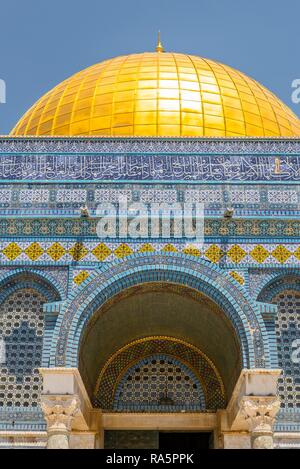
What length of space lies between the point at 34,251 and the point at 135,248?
1.30 metres

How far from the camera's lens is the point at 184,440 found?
13289 mm

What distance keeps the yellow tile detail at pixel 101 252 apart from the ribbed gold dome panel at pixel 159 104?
3517mm

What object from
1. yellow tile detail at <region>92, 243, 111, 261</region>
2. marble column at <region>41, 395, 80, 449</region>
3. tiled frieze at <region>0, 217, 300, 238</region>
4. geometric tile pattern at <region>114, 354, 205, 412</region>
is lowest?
marble column at <region>41, 395, 80, 449</region>

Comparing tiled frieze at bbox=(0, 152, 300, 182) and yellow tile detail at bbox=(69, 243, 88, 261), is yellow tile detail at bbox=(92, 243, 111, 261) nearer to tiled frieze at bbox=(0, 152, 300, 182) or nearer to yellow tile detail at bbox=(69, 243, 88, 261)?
yellow tile detail at bbox=(69, 243, 88, 261)

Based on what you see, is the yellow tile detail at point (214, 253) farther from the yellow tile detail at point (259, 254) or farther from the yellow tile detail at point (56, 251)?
the yellow tile detail at point (56, 251)

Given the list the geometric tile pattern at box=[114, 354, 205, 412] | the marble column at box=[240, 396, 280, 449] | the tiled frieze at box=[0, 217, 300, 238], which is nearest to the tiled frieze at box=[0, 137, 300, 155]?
the tiled frieze at box=[0, 217, 300, 238]

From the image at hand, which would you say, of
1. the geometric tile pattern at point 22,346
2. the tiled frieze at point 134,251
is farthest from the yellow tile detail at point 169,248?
the geometric tile pattern at point 22,346

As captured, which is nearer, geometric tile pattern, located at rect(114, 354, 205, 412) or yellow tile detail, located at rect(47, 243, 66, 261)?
yellow tile detail, located at rect(47, 243, 66, 261)

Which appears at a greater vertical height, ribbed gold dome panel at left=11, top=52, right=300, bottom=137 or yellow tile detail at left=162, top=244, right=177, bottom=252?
ribbed gold dome panel at left=11, top=52, right=300, bottom=137

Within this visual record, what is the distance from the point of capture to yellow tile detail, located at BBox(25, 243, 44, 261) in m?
11.7

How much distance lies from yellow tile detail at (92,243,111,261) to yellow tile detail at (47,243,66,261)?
41cm
